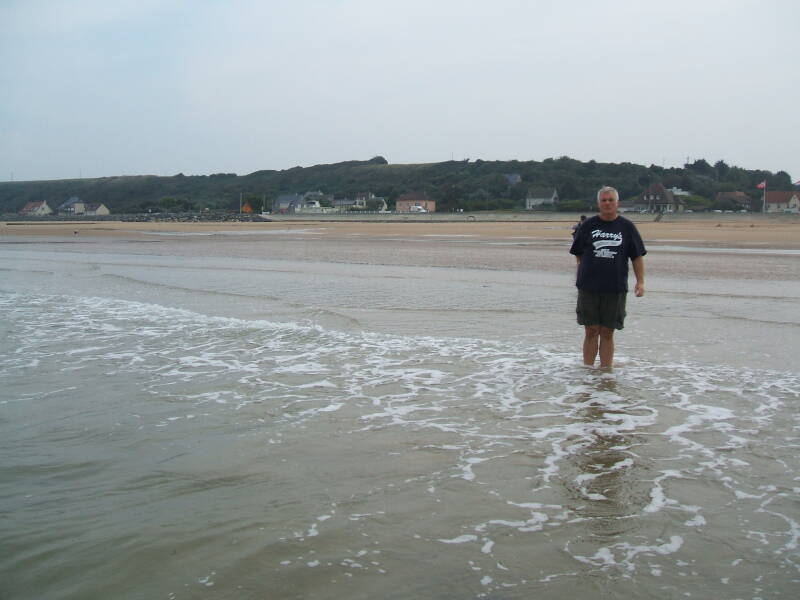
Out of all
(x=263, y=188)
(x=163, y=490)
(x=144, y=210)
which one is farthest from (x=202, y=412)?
(x=263, y=188)

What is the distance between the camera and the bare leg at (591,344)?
6.41 metres

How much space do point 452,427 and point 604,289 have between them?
232cm

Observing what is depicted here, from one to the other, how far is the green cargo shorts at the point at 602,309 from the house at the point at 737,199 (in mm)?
89753

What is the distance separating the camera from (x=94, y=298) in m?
11.8

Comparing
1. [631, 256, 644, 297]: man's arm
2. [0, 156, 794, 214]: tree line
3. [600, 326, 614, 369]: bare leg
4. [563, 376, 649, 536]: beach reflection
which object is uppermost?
[0, 156, 794, 214]: tree line

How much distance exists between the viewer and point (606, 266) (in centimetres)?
620

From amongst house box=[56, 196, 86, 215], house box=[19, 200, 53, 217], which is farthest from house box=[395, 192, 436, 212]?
house box=[19, 200, 53, 217]

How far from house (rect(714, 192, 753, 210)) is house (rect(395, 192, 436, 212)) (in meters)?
41.4

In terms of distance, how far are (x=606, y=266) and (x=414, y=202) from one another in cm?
10796

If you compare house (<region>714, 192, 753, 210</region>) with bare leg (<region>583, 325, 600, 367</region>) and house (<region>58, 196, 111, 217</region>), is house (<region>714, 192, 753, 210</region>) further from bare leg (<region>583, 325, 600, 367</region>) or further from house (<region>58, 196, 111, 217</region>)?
house (<region>58, 196, 111, 217</region>)

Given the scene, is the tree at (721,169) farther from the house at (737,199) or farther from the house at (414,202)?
the house at (414,202)

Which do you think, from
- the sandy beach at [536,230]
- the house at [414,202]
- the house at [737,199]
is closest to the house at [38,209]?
the house at [414,202]

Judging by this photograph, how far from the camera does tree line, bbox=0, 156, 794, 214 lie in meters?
105

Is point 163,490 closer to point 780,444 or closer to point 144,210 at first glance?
point 780,444
